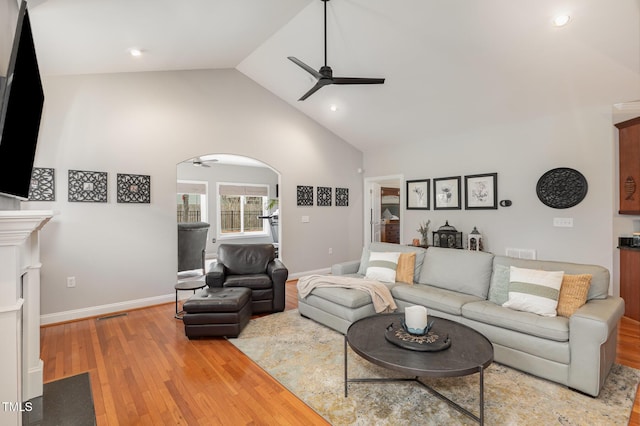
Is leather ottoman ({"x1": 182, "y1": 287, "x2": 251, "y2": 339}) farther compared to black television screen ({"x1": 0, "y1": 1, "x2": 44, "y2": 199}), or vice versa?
leather ottoman ({"x1": 182, "y1": 287, "x2": 251, "y2": 339})

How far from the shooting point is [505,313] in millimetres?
2617

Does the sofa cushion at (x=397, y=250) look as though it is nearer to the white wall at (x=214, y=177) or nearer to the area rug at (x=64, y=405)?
the area rug at (x=64, y=405)

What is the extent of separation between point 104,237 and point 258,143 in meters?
2.73

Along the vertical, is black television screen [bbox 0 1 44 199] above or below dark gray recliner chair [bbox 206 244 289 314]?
above

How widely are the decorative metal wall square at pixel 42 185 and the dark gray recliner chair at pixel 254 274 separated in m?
2.08

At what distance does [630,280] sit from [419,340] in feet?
11.3

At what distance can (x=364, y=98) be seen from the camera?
502 cm

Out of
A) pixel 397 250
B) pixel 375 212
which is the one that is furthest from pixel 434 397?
pixel 375 212

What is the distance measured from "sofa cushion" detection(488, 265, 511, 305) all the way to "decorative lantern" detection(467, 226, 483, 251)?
6.30 feet

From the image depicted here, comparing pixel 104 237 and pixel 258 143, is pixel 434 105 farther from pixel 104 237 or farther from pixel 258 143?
pixel 104 237

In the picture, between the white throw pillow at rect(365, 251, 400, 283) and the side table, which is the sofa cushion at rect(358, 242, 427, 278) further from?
the side table

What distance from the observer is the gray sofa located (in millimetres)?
2223

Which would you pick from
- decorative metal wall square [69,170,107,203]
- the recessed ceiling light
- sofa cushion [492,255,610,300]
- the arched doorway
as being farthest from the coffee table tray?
the arched doorway

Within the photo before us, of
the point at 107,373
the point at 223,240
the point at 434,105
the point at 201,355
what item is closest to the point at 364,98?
the point at 434,105
